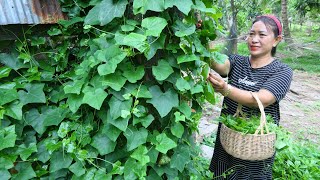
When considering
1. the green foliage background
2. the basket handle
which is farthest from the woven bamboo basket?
the green foliage background

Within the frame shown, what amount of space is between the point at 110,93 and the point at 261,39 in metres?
1.23

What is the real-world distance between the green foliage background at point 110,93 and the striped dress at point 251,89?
2.07 ft

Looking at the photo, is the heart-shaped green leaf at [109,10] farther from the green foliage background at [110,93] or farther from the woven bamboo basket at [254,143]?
the woven bamboo basket at [254,143]

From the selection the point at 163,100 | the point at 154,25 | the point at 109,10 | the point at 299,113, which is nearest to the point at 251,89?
the point at 163,100

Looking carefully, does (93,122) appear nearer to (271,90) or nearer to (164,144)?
(164,144)

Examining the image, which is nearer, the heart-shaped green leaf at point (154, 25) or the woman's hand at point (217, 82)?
the heart-shaped green leaf at point (154, 25)

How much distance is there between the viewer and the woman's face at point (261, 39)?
6.66 ft

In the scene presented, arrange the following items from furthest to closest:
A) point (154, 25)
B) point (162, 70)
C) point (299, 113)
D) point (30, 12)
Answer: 1. point (299, 113)
2. point (30, 12)
3. point (162, 70)
4. point (154, 25)

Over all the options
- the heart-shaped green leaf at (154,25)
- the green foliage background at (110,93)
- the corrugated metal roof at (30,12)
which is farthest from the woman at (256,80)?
the corrugated metal roof at (30,12)

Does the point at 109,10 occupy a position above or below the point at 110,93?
above

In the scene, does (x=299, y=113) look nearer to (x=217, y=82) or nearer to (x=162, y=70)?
(x=217, y=82)

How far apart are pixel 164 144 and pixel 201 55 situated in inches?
18.5

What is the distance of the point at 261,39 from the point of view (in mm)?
2033

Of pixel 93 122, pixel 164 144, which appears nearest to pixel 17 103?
pixel 93 122
